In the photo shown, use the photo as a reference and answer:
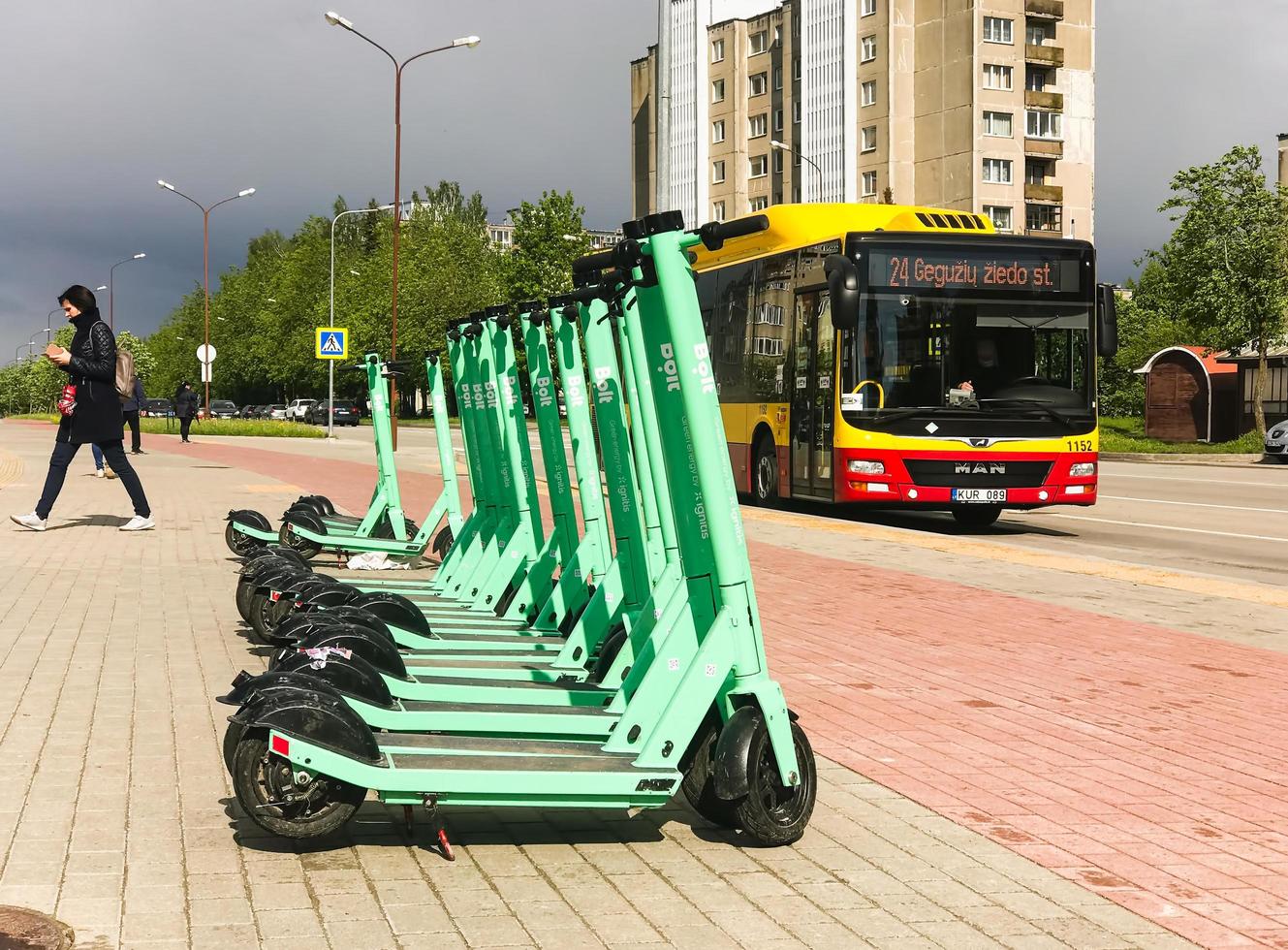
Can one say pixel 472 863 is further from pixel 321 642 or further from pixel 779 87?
pixel 779 87

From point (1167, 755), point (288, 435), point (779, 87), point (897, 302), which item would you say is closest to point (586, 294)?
point (1167, 755)

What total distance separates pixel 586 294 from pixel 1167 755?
2.87 m

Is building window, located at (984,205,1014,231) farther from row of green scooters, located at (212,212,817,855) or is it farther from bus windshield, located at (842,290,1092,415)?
row of green scooters, located at (212,212,817,855)

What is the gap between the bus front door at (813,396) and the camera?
659 inches

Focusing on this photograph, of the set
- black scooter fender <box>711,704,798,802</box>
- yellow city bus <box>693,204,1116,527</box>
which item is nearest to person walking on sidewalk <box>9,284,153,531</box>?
yellow city bus <box>693,204,1116,527</box>

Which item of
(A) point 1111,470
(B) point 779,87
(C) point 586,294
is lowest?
(A) point 1111,470

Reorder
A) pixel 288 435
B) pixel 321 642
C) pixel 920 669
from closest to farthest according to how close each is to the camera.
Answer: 1. pixel 321 642
2. pixel 920 669
3. pixel 288 435

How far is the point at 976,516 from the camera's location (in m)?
18.0

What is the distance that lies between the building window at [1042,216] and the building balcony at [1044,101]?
4.64 meters

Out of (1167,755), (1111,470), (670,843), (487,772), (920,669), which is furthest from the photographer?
(1111,470)

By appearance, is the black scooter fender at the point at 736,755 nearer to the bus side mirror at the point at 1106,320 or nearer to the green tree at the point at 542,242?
the bus side mirror at the point at 1106,320

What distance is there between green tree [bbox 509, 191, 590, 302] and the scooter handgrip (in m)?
75.8

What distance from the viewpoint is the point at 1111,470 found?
105 feet

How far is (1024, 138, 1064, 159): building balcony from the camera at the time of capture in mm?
70625
